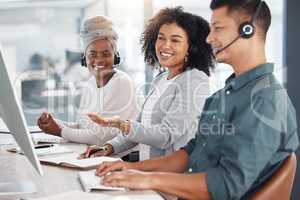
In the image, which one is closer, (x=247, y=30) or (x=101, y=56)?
(x=247, y=30)

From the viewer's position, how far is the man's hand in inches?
85.2

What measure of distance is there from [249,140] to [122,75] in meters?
1.17

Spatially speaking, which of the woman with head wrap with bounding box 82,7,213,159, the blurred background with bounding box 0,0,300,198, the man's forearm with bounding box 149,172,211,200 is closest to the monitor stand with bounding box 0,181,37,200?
the man's forearm with bounding box 149,172,211,200

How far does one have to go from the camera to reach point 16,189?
1.18 meters

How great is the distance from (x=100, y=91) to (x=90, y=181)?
1.06 metres

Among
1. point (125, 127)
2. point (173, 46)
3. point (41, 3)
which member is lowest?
point (125, 127)

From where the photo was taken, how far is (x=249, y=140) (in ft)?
3.79

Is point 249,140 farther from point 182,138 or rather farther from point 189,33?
point 189,33

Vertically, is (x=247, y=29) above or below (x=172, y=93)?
above

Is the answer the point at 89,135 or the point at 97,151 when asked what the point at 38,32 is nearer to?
the point at 89,135

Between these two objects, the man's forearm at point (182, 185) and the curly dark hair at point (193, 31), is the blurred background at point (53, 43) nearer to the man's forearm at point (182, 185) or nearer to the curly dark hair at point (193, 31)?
the curly dark hair at point (193, 31)

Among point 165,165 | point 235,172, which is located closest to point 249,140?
point 235,172

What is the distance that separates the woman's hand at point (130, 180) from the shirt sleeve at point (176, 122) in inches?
23.1

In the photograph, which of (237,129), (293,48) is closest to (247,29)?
(237,129)
